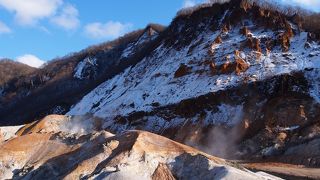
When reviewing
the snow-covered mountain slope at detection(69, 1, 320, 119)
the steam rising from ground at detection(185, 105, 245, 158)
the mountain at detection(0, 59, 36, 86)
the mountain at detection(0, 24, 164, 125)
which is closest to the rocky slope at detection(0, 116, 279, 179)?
the steam rising from ground at detection(185, 105, 245, 158)

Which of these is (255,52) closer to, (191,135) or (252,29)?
(252,29)

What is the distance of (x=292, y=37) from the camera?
208 feet

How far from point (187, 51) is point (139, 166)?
4304cm

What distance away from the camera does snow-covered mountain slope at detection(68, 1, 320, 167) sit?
1992 inches

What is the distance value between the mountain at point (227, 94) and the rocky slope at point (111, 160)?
300 mm

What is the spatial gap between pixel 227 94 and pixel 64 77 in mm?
77992

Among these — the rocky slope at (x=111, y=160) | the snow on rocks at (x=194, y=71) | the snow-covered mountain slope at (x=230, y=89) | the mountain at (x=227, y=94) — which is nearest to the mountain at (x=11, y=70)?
the mountain at (x=227, y=94)

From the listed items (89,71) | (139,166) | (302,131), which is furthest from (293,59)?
(89,71)

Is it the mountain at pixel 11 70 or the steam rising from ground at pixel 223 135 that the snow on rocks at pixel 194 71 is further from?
the mountain at pixel 11 70

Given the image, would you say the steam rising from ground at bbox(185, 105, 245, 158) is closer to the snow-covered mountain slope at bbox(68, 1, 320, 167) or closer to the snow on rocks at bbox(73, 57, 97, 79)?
the snow-covered mountain slope at bbox(68, 1, 320, 167)

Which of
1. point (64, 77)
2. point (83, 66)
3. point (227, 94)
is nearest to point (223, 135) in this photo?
point (227, 94)

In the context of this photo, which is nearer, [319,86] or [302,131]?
[302,131]

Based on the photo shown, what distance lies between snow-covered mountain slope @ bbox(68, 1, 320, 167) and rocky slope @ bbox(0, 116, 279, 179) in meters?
15.5

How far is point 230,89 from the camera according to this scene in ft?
192
